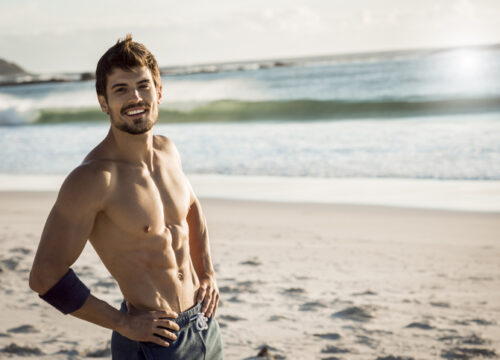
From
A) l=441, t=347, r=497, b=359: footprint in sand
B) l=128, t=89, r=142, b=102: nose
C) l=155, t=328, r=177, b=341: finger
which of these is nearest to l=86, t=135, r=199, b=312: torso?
l=155, t=328, r=177, b=341: finger

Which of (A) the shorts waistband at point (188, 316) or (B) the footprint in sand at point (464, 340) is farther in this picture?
(B) the footprint in sand at point (464, 340)

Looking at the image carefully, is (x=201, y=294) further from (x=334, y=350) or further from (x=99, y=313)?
(x=334, y=350)

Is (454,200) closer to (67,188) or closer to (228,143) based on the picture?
(67,188)

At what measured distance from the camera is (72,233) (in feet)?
6.57

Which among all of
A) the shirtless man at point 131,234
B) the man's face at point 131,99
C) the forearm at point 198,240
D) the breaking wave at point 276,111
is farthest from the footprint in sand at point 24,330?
the breaking wave at point 276,111

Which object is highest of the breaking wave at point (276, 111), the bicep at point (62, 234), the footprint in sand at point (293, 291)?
the breaking wave at point (276, 111)

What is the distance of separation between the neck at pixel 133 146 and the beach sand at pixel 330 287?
2.45 m

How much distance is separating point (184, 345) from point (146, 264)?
32cm

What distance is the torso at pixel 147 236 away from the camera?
215cm

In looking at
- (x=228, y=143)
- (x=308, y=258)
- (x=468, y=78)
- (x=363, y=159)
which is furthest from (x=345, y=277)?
(x=468, y=78)

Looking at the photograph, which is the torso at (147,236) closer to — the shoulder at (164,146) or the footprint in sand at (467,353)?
→ the shoulder at (164,146)

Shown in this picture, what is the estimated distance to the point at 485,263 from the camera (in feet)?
20.2

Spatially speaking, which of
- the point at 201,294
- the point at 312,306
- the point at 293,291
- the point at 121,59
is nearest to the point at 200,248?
the point at 201,294

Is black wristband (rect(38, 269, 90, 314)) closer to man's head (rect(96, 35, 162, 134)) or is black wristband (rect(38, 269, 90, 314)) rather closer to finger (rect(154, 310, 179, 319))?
finger (rect(154, 310, 179, 319))
